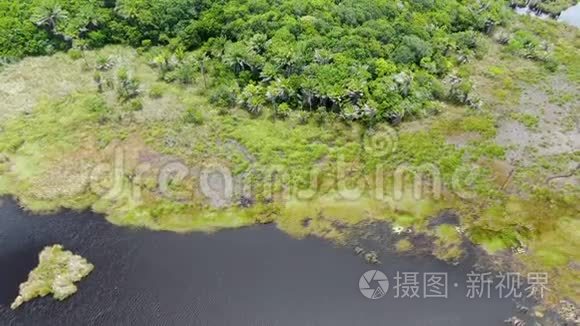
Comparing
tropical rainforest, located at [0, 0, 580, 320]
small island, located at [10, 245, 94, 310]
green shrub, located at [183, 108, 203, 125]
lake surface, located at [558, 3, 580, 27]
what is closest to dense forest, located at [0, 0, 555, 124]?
tropical rainforest, located at [0, 0, 580, 320]

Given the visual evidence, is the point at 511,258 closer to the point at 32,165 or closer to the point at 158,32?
the point at 32,165

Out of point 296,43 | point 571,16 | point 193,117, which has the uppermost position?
point 571,16

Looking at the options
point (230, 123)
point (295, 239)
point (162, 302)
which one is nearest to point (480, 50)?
point (230, 123)

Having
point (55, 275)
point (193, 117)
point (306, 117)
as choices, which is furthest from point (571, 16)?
point (55, 275)

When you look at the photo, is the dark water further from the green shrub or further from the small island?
the green shrub

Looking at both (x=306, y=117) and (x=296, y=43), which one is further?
(x=296, y=43)

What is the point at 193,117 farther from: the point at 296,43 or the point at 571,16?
the point at 571,16
